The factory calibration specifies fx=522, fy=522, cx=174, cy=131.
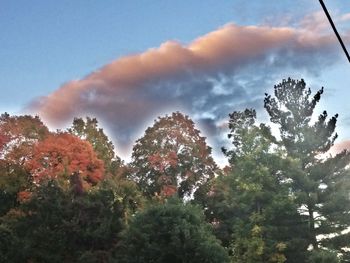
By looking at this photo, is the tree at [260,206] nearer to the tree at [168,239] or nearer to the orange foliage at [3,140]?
the tree at [168,239]

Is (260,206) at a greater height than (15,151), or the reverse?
(15,151)

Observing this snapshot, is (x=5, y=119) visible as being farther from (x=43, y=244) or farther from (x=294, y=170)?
(x=294, y=170)

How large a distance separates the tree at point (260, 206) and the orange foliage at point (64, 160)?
10.7 metres

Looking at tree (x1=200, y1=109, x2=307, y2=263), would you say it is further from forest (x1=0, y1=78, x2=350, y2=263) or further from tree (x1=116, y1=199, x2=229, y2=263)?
tree (x1=116, y1=199, x2=229, y2=263)

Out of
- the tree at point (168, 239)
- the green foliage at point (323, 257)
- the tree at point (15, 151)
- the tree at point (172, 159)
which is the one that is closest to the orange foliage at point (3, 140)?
the tree at point (15, 151)

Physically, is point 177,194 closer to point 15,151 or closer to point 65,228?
point 65,228

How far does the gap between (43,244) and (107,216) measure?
138 inches

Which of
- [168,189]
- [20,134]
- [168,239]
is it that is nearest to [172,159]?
[168,189]

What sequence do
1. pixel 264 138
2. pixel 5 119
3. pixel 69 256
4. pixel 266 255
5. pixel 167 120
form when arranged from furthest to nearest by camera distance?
pixel 167 120 → pixel 5 119 → pixel 264 138 → pixel 266 255 → pixel 69 256

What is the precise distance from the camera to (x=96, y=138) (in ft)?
170

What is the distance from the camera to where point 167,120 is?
4984 cm

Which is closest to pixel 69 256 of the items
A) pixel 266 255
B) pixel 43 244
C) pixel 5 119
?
pixel 43 244

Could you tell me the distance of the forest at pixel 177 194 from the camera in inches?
1000

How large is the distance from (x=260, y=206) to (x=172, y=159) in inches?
449
